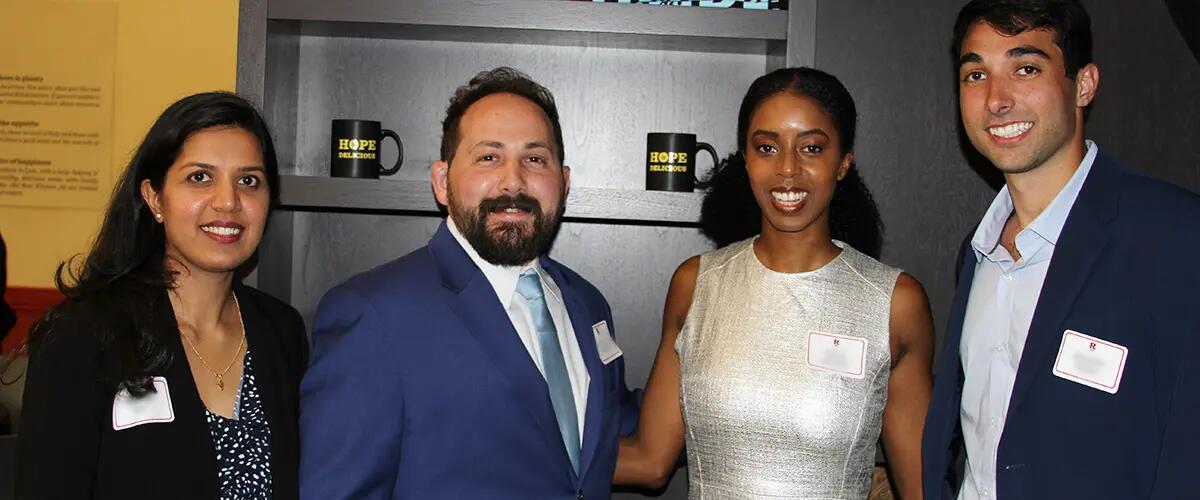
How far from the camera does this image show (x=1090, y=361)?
179 cm

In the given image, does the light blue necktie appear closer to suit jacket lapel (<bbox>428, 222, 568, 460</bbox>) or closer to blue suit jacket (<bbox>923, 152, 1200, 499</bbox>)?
suit jacket lapel (<bbox>428, 222, 568, 460</bbox>)

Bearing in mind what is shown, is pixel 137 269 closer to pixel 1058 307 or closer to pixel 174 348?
pixel 174 348

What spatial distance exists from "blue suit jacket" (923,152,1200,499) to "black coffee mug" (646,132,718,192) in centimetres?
108

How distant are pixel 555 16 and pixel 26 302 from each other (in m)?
2.46

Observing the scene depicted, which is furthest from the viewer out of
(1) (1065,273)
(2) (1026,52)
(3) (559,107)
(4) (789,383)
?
(3) (559,107)

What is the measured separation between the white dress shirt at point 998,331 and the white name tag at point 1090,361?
101 millimetres

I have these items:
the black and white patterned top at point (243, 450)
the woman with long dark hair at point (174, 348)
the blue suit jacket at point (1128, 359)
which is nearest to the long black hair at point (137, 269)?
the woman with long dark hair at point (174, 348)

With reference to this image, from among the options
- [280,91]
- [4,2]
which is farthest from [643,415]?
[4,2]

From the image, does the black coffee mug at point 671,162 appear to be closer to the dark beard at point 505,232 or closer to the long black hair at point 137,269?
the dark beard at point 505,232

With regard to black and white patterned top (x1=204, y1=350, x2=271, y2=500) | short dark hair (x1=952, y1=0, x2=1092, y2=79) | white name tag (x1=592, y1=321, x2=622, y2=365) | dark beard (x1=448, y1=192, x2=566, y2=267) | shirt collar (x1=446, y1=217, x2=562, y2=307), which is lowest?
black and white patterned top (x1=204, y1=350, x2=271, y2=500)

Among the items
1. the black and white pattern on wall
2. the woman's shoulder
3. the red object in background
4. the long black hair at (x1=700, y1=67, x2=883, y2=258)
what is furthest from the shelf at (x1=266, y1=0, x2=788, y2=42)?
the red object in background

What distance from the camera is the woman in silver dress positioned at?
90.4 inches

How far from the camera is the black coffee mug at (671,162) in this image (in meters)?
2.76

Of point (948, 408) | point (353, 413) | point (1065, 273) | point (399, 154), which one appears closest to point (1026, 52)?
point (1065, 273)
